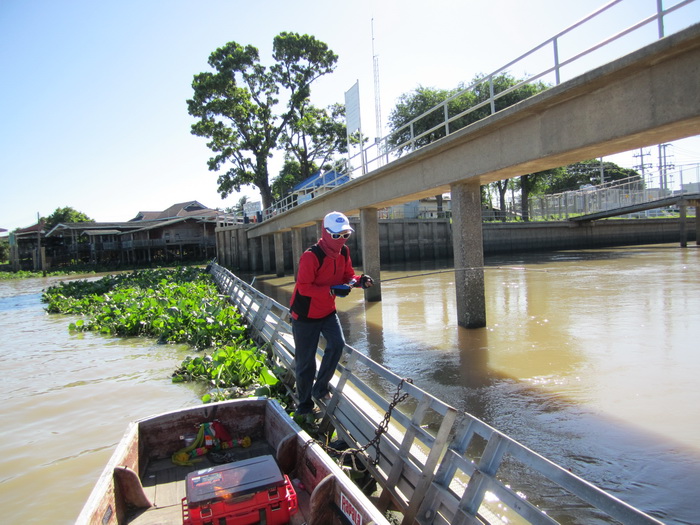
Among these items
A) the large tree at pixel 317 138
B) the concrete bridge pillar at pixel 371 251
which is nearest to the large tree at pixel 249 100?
the large tree at pixel 317 138

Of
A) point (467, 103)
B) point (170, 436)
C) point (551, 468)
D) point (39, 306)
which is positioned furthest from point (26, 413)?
point (467, 103)

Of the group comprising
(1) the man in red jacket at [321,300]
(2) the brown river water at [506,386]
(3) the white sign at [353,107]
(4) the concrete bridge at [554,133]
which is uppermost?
(3) the white sign at [353,107]

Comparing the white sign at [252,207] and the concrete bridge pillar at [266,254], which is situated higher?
the white sign at [252,207]

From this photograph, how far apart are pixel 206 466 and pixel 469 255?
8248mm

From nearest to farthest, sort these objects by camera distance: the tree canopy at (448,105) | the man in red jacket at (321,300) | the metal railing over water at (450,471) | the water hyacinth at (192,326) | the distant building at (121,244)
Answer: the metal railing over water at (450,471), the man in red jacket at (321,300), the water hyacinth at (192,326), the tree canopy at (448,105), the distant building at (121,244)

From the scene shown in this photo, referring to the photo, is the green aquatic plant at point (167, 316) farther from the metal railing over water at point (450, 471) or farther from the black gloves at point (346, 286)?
the metal railing over water at point (450, 471)

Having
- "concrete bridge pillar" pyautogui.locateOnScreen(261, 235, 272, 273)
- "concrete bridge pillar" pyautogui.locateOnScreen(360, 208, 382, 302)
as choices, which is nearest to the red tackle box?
"concrete bridge pillar" pyautogui.locateOnScreen(360, 208, 382, 302)

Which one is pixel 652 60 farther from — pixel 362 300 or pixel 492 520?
pixel 362 300

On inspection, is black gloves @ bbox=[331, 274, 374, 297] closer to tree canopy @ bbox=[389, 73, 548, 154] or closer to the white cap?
the white cap

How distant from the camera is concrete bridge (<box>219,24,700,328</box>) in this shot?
21.4 feet

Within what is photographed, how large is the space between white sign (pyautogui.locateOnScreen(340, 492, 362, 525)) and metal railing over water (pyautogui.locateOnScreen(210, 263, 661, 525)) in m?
0.57

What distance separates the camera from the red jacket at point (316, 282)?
16.3 ft

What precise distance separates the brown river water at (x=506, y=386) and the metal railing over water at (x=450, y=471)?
0.64 metres

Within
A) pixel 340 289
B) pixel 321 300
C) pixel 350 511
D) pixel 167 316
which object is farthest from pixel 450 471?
pixel 167 316
